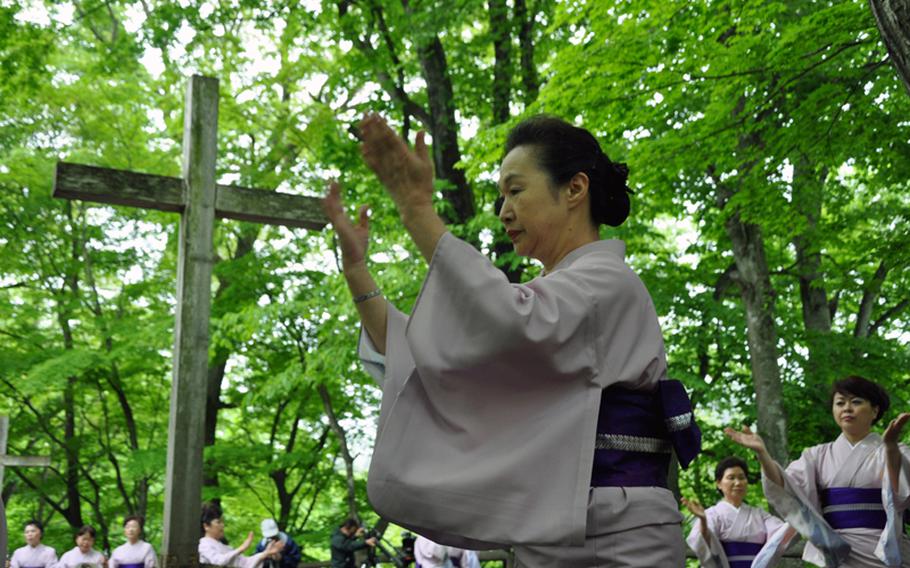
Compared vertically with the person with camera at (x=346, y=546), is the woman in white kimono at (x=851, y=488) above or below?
above

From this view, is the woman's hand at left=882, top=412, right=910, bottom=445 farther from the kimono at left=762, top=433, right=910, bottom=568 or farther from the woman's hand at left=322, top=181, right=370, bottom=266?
the woman's hand at left=322, top=181, right=370, bottom=266

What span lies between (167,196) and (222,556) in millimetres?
4713

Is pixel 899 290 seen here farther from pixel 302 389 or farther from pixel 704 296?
pixel 302 389

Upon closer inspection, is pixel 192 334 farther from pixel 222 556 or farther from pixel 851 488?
pixel 222 556

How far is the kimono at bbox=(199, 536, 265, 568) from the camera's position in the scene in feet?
30.2

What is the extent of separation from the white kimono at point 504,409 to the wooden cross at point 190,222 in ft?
12.7

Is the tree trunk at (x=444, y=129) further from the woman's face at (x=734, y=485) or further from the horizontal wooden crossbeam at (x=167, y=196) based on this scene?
the horizontal wooden crossbeam at (x=167, y=196)

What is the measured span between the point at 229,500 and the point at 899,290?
42.4 ft

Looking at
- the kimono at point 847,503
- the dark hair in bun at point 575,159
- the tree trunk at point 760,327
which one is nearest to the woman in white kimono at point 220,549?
the tree trunk at point 760,327

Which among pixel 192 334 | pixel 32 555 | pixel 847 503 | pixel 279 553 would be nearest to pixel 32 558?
pixel 32 555

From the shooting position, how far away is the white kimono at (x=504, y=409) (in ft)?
5.75

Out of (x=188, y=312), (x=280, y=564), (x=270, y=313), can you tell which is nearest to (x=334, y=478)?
(x=270, y=313)

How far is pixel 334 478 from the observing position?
722 inches

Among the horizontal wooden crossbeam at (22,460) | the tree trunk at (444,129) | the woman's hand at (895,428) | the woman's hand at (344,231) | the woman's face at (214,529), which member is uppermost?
the tree trunk at (444,129)
